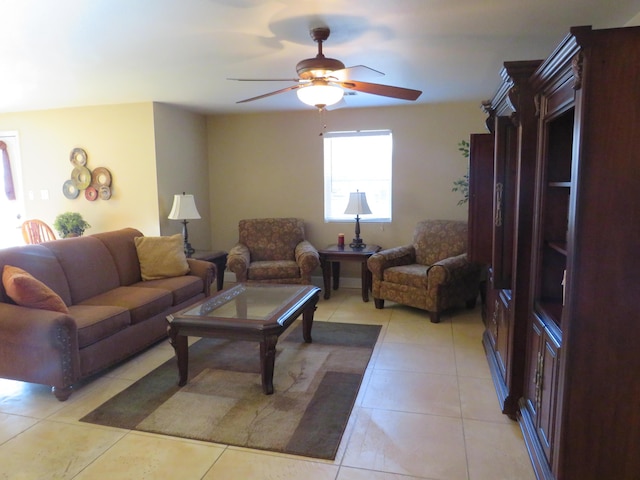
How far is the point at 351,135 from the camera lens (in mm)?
5340

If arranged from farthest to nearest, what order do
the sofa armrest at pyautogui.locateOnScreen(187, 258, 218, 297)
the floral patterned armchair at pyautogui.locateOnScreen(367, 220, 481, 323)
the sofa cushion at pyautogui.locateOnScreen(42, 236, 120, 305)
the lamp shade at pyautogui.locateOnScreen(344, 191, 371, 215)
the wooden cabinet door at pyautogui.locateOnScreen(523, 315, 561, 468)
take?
the lamp shade at pyautogui.locateOnScreen(344, 191, 371, 215), the sofa armrest at pyautogui.locateOnScreen(187, 258, 218, 297), the floral patterned armchair at pyautogui.locateOnScreen(367, 220, 481, 323), the sofa cushion at pyautogui.locateOnScreen(42, 236, 120, 305), the wooden cabinet door at pyautogui.locateOnScreen(523, 315, 561, 468)

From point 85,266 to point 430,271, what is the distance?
310cm

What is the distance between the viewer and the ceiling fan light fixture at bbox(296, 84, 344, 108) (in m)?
2.64

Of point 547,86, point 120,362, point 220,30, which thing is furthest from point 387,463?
point 220,30

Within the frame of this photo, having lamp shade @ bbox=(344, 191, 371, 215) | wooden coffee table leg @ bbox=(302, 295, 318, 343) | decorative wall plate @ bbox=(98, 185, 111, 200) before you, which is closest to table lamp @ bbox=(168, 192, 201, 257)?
decorative wall plate @ bbox=(98, 185, 111, 200)

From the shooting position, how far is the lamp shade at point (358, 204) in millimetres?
4910

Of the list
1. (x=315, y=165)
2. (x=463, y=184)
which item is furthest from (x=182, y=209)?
(x=463, y=184)

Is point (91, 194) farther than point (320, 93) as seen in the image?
Yes

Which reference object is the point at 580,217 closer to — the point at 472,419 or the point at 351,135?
the point at 472,419

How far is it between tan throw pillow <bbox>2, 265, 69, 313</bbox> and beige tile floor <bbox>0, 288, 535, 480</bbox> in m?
0.60

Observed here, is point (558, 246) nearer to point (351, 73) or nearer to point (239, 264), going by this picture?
point (351, 73)

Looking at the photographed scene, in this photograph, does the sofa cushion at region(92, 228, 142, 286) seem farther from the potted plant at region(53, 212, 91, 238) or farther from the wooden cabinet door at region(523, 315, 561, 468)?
the wooden cabinet door at region(523, 315, 561, 468)

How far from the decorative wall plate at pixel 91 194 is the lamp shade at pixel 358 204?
299 cm

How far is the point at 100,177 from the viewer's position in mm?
4953
